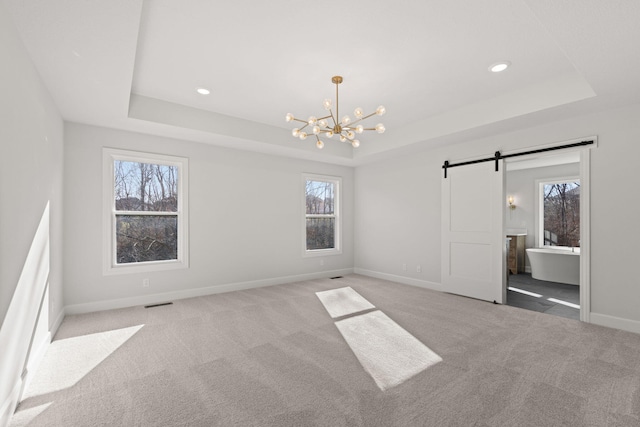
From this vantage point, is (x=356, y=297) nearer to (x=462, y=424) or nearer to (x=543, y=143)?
(x=462, y=424)

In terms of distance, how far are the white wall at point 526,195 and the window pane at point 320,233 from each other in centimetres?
404

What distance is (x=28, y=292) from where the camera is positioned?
2.38 meters

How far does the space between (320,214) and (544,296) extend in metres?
4.13

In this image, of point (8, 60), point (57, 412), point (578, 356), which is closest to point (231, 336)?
point (57, 412)

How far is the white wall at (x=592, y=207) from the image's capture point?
348cm

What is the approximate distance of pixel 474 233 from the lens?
4.88 m

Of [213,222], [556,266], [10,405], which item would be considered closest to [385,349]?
[10,405]

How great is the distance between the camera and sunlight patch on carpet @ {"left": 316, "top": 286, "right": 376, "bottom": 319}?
412cm

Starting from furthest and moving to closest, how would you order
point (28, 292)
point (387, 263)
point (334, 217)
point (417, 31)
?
point (334, 217), point (387, 263), point (417, 31), point (28, 292)

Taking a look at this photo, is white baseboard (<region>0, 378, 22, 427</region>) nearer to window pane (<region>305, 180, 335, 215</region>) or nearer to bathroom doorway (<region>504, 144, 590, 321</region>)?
window pane (<region>305, 180, 335, 215</region>)

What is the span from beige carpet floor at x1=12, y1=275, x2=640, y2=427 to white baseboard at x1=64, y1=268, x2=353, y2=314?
187mm

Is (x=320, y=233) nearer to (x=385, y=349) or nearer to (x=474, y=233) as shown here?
(x=474, y=233)

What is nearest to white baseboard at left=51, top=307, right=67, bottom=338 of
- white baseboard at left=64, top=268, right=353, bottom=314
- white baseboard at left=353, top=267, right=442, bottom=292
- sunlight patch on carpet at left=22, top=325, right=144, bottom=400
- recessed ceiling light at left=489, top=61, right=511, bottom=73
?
white baseboard at left=64, top=268, right=353, bottom=314

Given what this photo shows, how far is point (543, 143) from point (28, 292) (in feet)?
18.6
